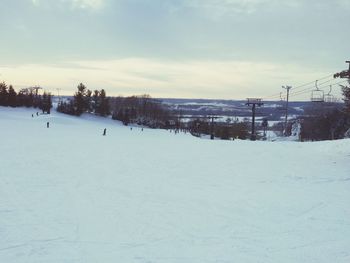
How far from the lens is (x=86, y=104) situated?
402 ft

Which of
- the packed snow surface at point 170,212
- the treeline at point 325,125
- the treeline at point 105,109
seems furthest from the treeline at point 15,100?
Answer: the packed snow surface at point 170,212

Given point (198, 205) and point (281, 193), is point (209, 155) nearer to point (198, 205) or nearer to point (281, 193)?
point (281, 193)

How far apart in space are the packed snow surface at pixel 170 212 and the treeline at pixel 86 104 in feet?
319

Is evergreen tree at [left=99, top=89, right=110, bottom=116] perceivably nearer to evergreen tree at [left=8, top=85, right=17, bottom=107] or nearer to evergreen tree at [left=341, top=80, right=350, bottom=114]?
evergreen tree at [left=8, top=85, right=17, bottom=107]

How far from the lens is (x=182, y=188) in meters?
15.1

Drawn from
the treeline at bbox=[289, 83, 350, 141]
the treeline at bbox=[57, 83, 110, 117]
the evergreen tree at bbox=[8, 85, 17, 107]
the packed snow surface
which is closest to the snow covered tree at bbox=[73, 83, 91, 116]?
the treeline at bbox=[57, 83, 110, 117]

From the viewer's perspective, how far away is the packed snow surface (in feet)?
26.3

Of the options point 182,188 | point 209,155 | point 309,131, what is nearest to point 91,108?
point 309,131

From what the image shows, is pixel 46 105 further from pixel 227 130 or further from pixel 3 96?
pixel 227 130

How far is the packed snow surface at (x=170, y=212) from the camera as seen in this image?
26.3 ft

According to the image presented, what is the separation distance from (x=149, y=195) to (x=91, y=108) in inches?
4619

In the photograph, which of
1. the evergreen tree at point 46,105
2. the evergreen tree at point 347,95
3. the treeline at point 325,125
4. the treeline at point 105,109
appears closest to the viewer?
the evergreen tree at point 347,95

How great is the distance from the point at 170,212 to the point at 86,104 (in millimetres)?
114315

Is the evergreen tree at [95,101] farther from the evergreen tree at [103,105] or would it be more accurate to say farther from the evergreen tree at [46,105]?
the evergreen tree at [46,105]
